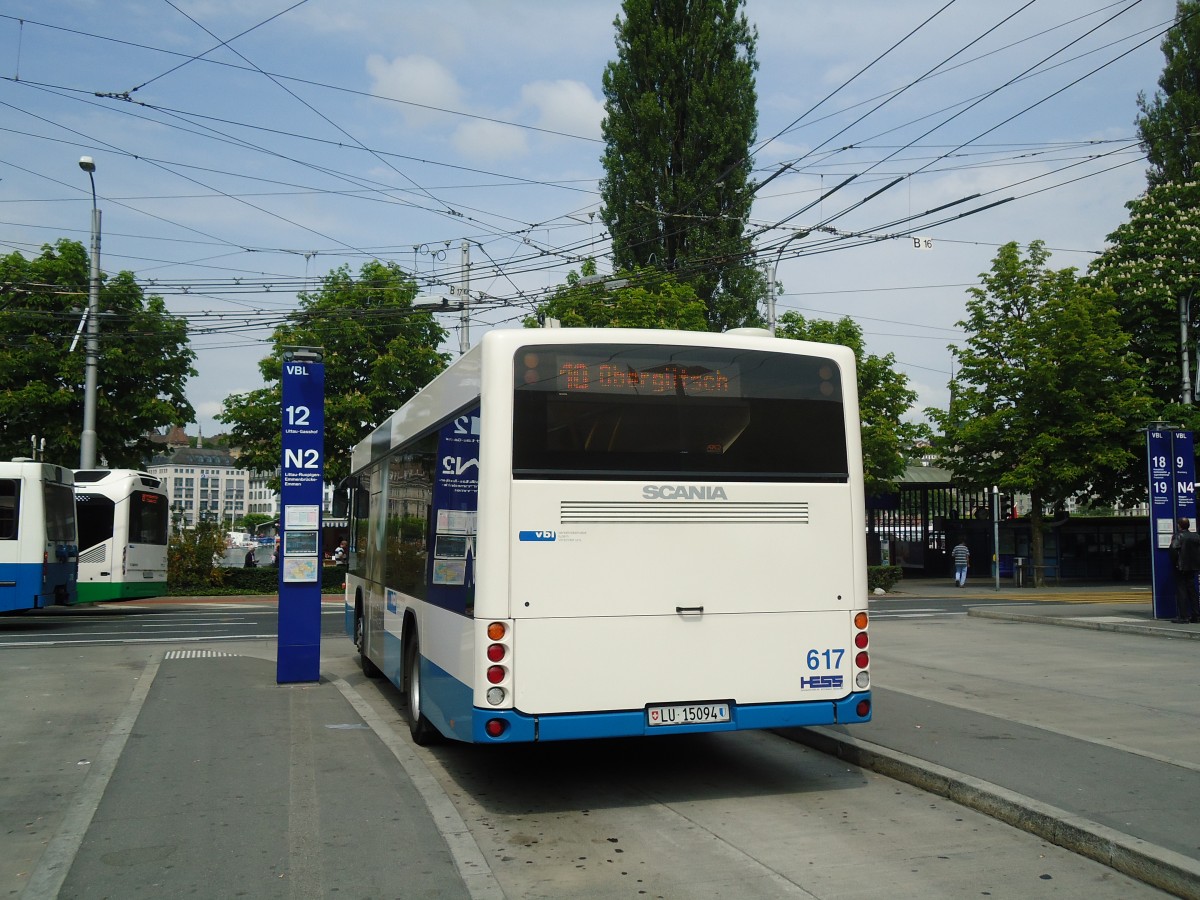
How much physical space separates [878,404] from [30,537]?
27.5m

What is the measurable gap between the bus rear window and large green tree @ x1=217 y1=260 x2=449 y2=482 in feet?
102

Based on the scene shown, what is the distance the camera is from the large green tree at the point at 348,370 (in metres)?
38.5

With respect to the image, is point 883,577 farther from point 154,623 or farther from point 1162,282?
point 154,623

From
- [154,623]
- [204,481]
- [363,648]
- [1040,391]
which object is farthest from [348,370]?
[204,481]

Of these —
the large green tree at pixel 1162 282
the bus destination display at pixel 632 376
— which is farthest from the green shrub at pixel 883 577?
the bus destination display at pixel 632 376

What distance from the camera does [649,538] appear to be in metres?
7.25

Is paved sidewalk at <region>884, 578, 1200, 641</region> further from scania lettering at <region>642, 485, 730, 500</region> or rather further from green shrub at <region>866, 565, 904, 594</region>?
scania lettering at <region>642, 485, 730, 500</region>

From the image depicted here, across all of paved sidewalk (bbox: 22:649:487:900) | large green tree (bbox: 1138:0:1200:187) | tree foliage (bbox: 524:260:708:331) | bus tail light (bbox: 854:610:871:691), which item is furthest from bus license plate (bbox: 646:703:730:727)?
large green tree (bbox: 1138:0:1200:187)

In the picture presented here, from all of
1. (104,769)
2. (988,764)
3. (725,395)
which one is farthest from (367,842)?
(988,764)

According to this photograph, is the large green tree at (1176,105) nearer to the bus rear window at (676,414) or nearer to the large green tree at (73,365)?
the large green tree at (73,365)

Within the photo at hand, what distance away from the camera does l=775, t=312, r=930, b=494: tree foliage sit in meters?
37.8

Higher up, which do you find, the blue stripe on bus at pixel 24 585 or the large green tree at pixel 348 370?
the large green tree at pixel 348 370

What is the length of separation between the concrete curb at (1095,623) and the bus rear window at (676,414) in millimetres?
11788

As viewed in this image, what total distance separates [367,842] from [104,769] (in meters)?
3.01
